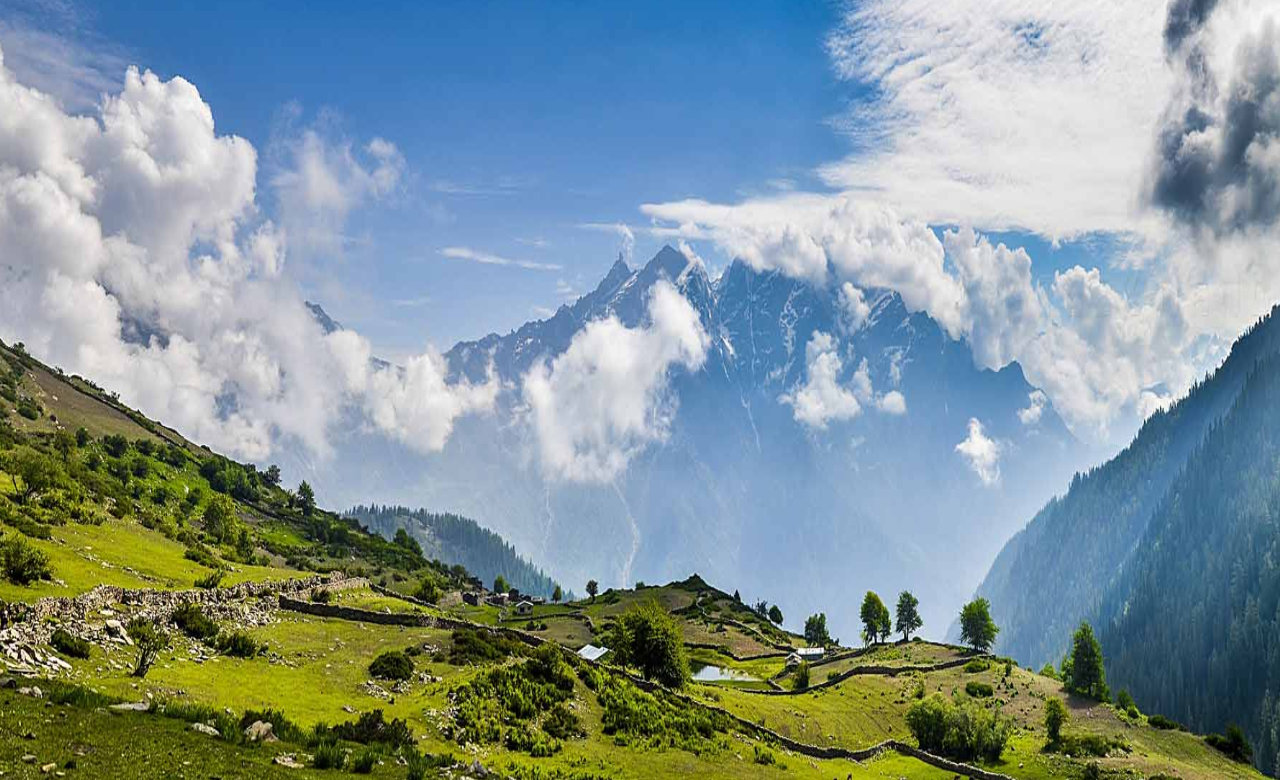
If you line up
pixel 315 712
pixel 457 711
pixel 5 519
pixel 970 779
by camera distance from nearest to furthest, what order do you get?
pixel 315 712, pixel 457 711, pixel 5 519, pixel 970 779

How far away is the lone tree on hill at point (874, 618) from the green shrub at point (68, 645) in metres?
147

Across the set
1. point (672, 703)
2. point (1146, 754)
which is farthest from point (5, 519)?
point (1146, 754)

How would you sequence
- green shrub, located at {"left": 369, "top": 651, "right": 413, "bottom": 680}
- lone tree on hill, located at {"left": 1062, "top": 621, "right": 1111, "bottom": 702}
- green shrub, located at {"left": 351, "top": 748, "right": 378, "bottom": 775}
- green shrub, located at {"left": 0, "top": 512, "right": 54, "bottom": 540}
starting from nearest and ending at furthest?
green shrub, located at {"left": 351, "top": 748, "right": 378, "bottom": 775} → green shrub, located at {"left": 369, "top": 651, "right": 413, "bottom": 680} → green shrub, located at {"left": 0, "top": 512, "right": 54, "bottom": 540} → lone tree on hill, located at {"left": 1062, "top": 621, "right": 1111, "bottom": 702}

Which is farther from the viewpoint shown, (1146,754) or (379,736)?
(1146,754)

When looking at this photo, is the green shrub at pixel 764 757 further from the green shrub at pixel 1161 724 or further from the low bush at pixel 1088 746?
the green shrub at pixel 1161 724

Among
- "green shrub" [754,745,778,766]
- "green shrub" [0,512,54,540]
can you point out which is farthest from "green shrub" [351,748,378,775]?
"green shrub" [0,512,54,540]

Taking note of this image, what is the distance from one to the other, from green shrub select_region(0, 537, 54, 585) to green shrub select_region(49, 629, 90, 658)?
30.7ft

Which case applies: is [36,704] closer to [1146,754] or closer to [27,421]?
[1146,754]

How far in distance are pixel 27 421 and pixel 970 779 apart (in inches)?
7255

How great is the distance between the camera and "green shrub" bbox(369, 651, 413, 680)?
4606 centimetres

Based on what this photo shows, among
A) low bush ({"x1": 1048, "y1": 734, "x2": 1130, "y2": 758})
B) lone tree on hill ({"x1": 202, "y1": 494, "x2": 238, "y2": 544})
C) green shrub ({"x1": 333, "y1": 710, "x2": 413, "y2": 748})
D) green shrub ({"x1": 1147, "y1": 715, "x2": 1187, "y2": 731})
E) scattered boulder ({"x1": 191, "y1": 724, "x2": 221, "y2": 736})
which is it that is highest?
lone tree on hill ({"x1": 202, "y1": 494, "x2": 238, "y2": 544})

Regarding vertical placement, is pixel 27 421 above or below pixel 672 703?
above

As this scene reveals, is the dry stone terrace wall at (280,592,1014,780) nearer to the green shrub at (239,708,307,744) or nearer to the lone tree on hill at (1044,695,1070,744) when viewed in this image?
the lone tree on hill at (1044,695,1070,744)

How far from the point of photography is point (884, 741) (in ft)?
243
